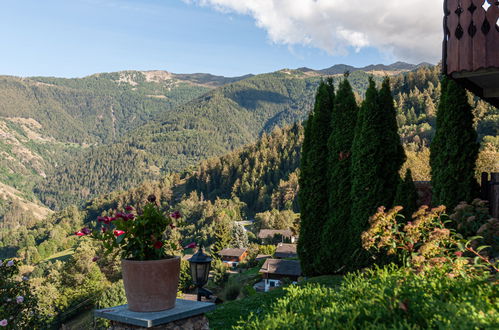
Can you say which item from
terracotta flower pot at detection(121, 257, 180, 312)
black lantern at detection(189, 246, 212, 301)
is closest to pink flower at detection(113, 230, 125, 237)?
terracotta flower pot at detection(121, 257, 180, 312)

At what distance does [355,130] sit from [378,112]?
104cm

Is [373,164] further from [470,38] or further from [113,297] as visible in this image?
[113,297]

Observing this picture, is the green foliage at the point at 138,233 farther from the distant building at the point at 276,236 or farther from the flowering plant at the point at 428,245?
the distant building at the point at 276,236

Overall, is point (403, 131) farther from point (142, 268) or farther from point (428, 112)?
point (142, 268)

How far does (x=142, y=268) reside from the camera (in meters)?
4.12

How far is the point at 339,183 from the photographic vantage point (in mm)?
14703

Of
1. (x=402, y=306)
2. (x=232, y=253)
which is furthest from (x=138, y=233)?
(x=232, y=253)

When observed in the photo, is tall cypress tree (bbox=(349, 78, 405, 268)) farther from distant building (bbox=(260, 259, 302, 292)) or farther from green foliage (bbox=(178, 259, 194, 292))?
green foliage (bbox=(178, 259, 194, 292))

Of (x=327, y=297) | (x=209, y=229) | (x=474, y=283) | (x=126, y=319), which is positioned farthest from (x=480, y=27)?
(x=209, y=229)

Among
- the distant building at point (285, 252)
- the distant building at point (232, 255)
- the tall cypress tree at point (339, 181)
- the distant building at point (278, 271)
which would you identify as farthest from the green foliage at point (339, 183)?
the distant building at point (232, 255)

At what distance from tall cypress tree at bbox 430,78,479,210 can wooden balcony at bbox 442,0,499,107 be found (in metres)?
5.43

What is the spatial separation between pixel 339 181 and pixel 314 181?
111 cm

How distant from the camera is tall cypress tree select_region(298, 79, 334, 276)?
15406mm

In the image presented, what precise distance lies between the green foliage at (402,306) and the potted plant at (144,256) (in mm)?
1212
